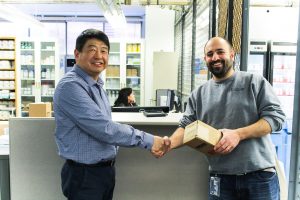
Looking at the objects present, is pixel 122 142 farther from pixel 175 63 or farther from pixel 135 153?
pixel 175 63

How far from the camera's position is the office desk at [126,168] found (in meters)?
2.82

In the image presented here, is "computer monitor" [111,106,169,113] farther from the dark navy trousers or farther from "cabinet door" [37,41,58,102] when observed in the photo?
"cabinet door" [37,41,58,102]

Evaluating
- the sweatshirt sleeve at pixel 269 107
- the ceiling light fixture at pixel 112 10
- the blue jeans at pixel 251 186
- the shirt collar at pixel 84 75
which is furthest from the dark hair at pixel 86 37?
the ceiling light fixture at pixel 112 10

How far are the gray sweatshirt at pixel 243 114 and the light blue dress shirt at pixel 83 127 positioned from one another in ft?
1.70

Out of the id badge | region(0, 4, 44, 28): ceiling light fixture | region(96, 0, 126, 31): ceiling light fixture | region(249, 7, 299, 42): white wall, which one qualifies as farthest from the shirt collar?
region(0, 4, 44, 28): ceiling light fixture

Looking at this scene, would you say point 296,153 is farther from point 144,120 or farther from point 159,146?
point 144,120

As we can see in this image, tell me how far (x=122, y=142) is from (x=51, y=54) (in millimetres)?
7298

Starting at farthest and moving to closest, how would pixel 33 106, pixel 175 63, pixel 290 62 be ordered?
pixel 175 63, pixel 290 62, pixel 33 106

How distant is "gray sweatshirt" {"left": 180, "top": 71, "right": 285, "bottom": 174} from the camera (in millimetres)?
1976

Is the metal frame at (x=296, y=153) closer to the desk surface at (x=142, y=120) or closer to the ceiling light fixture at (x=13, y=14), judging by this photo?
the desk surface at (x=142, y=120)

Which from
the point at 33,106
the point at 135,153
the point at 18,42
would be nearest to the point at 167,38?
the point at 18,42

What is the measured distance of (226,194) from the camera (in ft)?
6.74

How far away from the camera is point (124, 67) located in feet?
29.0

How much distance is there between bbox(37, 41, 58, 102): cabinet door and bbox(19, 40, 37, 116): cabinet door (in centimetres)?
18
